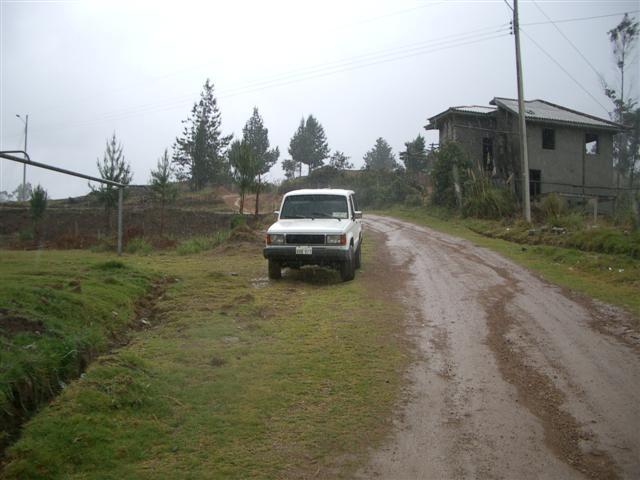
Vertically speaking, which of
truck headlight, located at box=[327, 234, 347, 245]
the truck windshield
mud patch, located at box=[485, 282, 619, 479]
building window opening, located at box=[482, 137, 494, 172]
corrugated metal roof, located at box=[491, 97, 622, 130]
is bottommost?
mud patch, located at box=[485, 282, 619, 479]

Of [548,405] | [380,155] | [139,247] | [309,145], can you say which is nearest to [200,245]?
[139,247]

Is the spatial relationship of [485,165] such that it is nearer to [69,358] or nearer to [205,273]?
[205,273]

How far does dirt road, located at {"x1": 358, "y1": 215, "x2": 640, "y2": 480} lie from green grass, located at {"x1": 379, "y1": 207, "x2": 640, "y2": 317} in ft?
2.52

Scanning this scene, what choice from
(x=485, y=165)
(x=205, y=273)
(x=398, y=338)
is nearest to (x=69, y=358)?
(x=398, y=338)

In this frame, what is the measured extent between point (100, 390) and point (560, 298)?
26.0ft

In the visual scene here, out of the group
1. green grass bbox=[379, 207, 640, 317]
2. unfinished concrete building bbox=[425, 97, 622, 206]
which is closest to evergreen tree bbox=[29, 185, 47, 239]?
green grass bbox=[379, 207, 640, 317]

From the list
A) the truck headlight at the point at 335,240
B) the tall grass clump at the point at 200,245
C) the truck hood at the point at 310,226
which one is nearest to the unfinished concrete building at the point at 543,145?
the tall grass clump at the point at 200,245

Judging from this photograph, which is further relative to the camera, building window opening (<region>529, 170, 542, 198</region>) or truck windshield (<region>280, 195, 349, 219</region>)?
building window opening (<region>529, 170, 542, 198</region>)

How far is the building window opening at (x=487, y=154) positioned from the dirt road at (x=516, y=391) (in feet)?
80.1

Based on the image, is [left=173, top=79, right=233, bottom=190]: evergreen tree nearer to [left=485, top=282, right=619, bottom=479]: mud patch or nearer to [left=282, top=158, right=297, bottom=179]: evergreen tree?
[left=282, top=158, right=297, bottom=179]: evergreen tree

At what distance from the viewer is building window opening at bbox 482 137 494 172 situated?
33.0m

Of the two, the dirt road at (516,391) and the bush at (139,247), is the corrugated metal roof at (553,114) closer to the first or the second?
the bush at (139,247)

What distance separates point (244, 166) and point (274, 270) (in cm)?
1337

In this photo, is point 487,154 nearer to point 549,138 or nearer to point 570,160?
point 549,138
